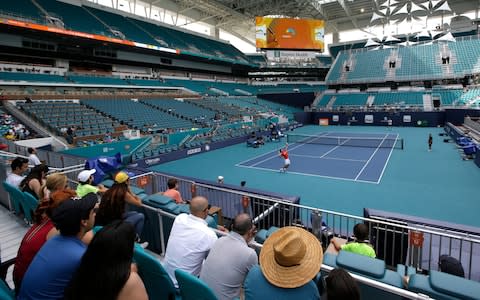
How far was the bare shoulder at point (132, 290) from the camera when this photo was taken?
2.03 meters

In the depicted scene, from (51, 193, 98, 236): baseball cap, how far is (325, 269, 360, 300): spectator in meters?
2.39

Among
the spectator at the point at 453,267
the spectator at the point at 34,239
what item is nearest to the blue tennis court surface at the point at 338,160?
the spectator at the point at 453,267

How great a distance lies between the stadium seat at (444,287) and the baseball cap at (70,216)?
357cm

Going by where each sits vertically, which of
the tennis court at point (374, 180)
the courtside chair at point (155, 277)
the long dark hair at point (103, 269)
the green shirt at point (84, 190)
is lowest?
the tennis court at point (374, 180)

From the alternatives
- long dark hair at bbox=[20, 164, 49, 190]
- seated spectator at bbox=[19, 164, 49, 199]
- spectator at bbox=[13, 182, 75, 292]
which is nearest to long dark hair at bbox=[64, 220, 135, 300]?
spectator at bbox=[13, 182, 75, 292]

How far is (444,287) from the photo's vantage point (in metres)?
2.83

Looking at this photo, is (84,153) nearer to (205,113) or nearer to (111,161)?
(111,161)

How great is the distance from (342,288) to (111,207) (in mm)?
3537

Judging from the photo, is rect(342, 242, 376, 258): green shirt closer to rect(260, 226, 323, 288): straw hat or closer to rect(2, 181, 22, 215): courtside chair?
rect(260, 226, 323, 288): straw hat

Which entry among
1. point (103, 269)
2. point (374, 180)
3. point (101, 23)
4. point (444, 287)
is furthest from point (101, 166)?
point (101, 23)

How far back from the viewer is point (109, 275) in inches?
79.4

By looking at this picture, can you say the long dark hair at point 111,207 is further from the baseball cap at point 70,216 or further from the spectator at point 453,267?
the spectator at point 453,267

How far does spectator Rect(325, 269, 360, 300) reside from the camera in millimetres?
2131

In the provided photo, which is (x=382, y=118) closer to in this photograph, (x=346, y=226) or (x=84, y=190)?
(x=346, y=226)
